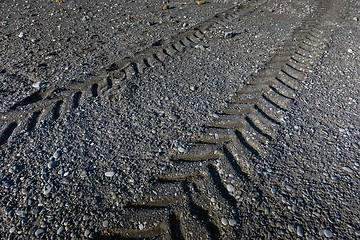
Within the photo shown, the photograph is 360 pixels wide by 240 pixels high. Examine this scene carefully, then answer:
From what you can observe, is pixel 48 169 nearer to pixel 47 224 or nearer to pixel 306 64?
pixel 47 224

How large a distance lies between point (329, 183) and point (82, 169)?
2133mm

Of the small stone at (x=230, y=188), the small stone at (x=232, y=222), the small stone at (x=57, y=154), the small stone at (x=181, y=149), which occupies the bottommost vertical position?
the small stone at (x=230, y=188)

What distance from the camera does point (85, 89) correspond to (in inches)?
148

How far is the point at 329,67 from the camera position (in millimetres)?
4066

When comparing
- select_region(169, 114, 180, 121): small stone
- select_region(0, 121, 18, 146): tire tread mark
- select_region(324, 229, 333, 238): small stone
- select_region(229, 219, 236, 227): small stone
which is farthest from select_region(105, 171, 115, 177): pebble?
select_region(324, 229, 333, 238): small stone

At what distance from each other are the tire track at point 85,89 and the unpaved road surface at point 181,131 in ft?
0.07

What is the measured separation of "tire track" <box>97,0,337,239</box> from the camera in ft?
7.20

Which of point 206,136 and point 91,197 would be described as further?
point 206,136

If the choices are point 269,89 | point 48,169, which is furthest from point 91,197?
point 269,89

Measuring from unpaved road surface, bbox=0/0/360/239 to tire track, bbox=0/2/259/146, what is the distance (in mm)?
20

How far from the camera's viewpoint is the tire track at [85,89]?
327 cm

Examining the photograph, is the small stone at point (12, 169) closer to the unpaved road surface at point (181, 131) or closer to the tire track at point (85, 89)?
the unpaved road surface at point (181, 131)

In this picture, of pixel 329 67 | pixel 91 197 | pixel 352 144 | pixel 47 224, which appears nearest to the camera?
pixel 47 224

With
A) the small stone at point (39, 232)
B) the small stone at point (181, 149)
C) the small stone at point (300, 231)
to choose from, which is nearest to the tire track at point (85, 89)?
the small stone at point (39, 232)
